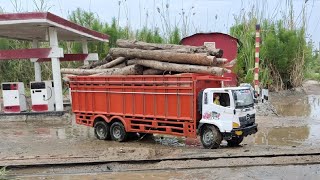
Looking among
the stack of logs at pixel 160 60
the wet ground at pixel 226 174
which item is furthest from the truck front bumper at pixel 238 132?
the wet ground at pixel 226 174

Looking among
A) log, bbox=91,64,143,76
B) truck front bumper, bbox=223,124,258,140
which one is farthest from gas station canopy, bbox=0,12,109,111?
truck front bumper, bbox=223,124,258,140

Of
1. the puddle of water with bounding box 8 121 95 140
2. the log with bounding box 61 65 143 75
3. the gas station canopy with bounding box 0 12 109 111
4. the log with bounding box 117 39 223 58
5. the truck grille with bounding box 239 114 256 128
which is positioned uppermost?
the gas station canopy with bounding box 0 12 109 111

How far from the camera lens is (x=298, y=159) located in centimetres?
872

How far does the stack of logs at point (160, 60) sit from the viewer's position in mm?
11008

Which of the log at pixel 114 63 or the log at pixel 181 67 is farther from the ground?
the log at pixel 114 63

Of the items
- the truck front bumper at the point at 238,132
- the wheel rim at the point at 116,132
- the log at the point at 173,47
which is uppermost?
the log at the point at 173,47

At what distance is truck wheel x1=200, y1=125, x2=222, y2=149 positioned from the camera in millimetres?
10250

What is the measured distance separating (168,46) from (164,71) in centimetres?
105

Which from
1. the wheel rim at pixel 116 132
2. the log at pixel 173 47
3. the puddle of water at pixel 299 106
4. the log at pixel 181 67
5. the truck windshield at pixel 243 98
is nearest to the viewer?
the truck windshield at pixel 243 98

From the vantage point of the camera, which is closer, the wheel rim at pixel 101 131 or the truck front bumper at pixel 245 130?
the truck front bumper at pixel 245 130

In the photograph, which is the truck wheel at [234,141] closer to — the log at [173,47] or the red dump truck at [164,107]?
the red dump truck at [164,107]

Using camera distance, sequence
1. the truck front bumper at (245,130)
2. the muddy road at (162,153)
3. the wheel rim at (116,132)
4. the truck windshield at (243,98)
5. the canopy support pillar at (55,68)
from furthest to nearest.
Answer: the canopy support pillar at (55,68) < the wheel rim at (116,132) < the truck windshield at (243,98) < the truck front bumper at (245,130) < the muddy road at (162,153)

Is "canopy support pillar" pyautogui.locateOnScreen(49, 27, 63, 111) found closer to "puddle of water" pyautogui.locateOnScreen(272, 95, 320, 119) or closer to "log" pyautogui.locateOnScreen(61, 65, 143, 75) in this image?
"log" pyautogui.locateOnScreen(61, 65, 143, 75)

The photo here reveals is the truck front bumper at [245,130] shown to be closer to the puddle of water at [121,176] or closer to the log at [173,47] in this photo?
the log at [173,47]
